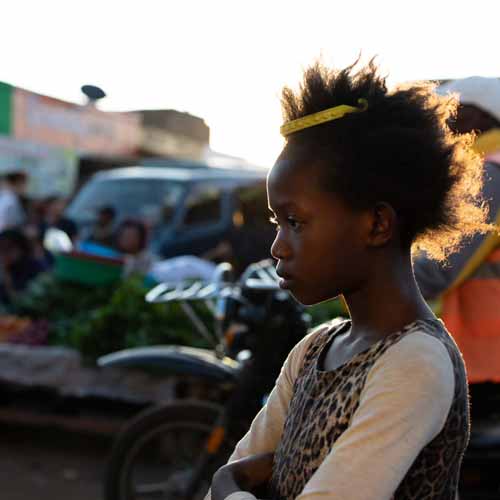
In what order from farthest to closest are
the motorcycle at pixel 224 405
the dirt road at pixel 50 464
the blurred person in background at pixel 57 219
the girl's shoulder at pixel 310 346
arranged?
the blurred person in background at pixel 57 219, the dirt road at pixel 50 464, the motorcycle at pixel 224 405, the girl's shoulder at pixel 310 346

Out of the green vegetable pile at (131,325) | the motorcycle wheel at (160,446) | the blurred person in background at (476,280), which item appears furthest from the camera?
the green vegetable pile at (131,325)

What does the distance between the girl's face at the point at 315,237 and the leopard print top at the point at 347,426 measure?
12 centimetres

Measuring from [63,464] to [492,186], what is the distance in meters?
3.45

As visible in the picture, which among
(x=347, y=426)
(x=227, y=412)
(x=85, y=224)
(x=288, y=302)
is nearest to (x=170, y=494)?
(x=227, y=412)

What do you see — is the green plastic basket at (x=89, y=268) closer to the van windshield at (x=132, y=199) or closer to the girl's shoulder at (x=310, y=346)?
the van windshield at (x=132, y=199)

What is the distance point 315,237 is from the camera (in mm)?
1312

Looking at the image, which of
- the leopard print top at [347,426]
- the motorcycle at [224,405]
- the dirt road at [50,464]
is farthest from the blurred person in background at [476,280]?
the dirt road at [50,464]

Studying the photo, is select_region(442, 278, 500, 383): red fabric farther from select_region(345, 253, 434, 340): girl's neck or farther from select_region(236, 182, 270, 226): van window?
select_region(236, 182, 270, 226): van window

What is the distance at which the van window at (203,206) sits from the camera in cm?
852

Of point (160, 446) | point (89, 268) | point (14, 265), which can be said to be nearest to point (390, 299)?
point (160, 446)

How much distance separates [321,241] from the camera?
131 centimetres

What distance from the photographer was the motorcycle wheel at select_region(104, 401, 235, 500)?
3.67m

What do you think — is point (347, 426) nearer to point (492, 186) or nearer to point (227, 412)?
point (492, 186)

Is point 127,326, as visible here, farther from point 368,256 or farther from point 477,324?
point 368,256
